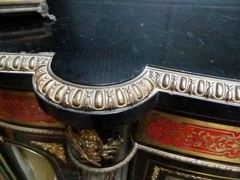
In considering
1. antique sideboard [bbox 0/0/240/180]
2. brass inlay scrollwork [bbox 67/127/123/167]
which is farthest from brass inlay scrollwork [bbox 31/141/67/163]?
brass inlay scrollwork [bbox 67/127/123/167]

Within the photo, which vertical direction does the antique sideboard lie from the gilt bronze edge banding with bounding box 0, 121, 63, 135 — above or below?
above

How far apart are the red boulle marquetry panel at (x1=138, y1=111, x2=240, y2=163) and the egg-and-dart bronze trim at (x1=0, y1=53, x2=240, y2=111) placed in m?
0.07

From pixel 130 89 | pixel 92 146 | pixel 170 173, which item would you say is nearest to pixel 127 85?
pixel 130 89

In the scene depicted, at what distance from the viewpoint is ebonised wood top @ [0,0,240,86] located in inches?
17.7

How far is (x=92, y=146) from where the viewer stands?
0.47 m

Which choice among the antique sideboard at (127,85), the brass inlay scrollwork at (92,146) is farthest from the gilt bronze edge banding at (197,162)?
the brass inlay scrollwork at (92,146)

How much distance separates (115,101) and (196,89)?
0.12 metres

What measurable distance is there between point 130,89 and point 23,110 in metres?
0.26

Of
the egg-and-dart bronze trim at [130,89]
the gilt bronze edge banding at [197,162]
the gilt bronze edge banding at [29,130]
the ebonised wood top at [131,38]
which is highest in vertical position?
the ebonised wood top at [131,38]

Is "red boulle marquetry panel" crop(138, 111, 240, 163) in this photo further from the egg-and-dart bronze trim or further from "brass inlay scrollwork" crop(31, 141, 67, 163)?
"brass inlay scrollwork" crop(31, 141, 67, 163)

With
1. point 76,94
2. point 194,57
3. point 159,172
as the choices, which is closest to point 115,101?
point 76,94

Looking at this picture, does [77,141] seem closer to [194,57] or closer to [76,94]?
[76,94]

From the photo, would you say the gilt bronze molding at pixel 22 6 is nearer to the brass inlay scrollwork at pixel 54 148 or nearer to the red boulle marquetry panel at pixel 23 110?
the red boulle marquetry panel at pixel 23 110

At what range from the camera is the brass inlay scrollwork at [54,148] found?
2.06 ft
